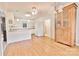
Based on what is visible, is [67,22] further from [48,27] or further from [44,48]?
[44,48]

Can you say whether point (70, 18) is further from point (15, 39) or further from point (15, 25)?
point (15, 39)

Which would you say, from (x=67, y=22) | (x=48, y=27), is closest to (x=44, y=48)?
(x=48, y=27)

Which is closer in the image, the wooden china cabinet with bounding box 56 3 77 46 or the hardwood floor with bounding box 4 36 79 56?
the hardwood floor with bounding box 4 36 79 56

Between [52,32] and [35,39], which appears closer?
[52,32]

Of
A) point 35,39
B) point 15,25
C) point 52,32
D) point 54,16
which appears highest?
point 54,16

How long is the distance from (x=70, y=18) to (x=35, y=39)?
1.02 metres

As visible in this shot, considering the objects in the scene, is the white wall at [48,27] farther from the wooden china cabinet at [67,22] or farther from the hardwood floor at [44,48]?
the wooden china cabinet at [67,22]

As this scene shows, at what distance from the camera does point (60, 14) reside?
8.31ft

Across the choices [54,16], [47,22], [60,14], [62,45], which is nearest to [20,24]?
[47,22]

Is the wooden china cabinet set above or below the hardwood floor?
above

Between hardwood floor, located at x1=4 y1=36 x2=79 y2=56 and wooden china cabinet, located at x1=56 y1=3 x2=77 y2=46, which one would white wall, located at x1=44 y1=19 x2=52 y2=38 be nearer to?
hardwood floor, located at x1=4 y1=36 x2=79 y2=56

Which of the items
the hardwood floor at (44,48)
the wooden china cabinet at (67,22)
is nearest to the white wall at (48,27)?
Answer: the hardwood floor at (44,48)

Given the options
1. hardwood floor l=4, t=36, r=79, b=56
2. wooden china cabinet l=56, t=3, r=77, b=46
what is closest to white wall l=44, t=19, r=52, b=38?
hardwood floor l=4, t=36, r=79, b=56

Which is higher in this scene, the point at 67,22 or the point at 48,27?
the point at 67,22
